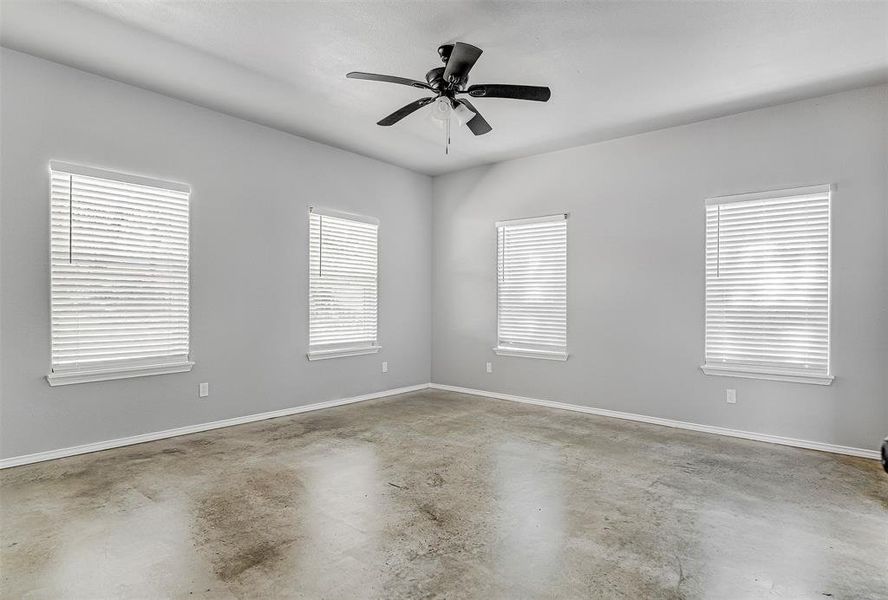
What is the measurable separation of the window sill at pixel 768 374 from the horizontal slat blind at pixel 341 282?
378 centimetres

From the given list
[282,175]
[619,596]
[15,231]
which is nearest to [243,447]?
[15,231]

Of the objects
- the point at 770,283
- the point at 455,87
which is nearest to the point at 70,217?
the point at 455,87

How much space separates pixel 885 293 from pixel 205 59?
5546mm

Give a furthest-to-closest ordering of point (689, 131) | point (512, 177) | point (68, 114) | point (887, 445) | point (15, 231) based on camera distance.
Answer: point (512, 177) < point (689, 131) < point (68, 114) < point (15, 231) < point (887, 445)

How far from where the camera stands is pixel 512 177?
19.8ft

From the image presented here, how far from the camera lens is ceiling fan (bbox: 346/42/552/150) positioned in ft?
9.41

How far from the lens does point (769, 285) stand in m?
4.27

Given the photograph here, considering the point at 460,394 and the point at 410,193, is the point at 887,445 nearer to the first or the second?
the point at 460,394

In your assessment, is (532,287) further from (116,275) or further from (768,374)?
(116,275)

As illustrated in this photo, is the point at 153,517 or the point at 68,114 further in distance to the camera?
the point at 68,114

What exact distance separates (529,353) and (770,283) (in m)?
2.56

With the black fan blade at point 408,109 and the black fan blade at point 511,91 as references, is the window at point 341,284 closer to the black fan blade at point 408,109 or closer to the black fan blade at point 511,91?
the black fan blade at point 408,109

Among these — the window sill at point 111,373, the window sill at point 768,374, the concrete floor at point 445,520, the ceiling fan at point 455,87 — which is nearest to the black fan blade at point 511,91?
the ceiling fan at point 455,87

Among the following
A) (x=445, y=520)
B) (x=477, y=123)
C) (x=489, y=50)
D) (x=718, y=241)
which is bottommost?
(x=445, y=520)
